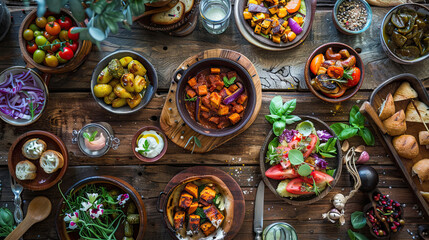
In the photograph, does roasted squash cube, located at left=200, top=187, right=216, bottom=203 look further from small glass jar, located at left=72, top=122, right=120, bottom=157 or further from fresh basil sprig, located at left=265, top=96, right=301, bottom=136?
small glass jar, located at left=72, top=122, right=120, bottom=157

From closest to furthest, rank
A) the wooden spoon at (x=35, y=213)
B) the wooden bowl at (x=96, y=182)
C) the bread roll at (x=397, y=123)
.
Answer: the wooden bowl at (x=96, y=182)
the wooden spoon at (x=35, y=213)
the bread roll at (x=397, y=123)

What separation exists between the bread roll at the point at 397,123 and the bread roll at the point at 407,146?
50 mm

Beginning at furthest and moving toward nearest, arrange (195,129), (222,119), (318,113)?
1. (318,113)
2. (222,119)
3. (195,129)

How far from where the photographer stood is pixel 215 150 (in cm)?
242

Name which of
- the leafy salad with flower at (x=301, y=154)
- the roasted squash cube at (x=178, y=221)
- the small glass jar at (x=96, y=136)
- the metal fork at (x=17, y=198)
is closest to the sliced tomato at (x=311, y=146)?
the leafy salad with flower at (x=301, y=154)

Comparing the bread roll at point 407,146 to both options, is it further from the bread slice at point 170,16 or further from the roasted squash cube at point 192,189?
the bread slice at point 170,16

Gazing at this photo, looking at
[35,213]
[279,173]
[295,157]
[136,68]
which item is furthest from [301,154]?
[35,213]

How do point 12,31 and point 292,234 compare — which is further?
point 12,31

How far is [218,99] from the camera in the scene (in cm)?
223

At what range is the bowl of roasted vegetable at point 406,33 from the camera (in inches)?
93.5

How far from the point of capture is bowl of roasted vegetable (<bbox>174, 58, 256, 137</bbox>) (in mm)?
2219

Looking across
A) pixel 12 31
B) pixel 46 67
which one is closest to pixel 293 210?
pixel 46 67

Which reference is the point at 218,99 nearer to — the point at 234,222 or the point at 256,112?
the point at 256,112

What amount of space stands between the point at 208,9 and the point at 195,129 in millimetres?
910
